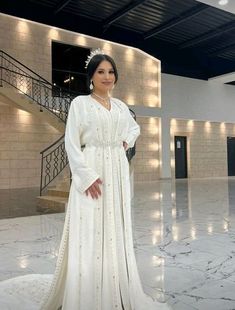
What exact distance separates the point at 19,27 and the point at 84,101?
11.4 m

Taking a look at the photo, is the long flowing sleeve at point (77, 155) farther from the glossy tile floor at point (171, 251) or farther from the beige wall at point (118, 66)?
the beige wall at point (118, 66)

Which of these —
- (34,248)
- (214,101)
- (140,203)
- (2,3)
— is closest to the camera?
(34,248)

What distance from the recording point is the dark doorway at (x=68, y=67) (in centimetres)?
1302

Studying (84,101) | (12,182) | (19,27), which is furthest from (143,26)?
(84,101)

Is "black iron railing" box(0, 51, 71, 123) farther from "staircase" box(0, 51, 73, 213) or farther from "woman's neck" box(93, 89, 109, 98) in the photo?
"woman's neck" box(93, 89, 109, 98)

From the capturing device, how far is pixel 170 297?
2.28 meters

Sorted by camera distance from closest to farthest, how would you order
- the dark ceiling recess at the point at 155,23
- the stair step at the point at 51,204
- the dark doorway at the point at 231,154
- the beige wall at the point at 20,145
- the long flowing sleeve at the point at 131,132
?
1. the long flowing sleeve at the point at 131,132
2. the stair step at the point at 51,204
3. the beige wall at the point at 20,145
4. the dark ceiling recess at the point at 155,23
5. the dark doorway at the point at 231,154

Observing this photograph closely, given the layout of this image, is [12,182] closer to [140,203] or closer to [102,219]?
[140,203]

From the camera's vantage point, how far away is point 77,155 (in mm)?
1813

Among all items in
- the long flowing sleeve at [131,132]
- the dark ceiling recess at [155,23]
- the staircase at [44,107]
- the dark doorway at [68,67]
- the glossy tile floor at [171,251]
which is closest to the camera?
the long flowing sleeve at [131,132]

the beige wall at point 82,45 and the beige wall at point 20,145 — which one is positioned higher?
the beige wall at point 82,45

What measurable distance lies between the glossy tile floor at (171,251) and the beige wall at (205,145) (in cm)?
1121

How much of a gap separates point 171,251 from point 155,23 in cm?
1186

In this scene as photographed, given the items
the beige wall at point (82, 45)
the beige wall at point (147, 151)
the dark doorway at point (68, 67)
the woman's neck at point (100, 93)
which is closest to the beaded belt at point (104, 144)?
the woman's neck at point (100, 93)
